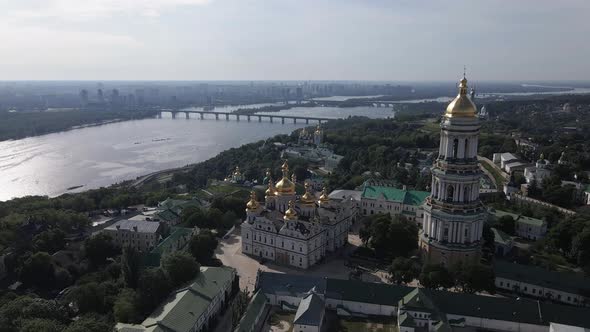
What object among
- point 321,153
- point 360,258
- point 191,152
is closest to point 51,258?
point 360,258

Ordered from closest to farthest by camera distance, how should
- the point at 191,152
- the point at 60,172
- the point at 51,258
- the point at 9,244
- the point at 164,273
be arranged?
1. the point at 164,273
2. the point at 51,258
3. the point at 9,244
4. the point at 60,172
5. the point at 191,152

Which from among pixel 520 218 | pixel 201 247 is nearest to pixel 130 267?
pixel 201 247

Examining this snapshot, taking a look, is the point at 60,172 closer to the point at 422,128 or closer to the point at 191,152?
the point at 191,152

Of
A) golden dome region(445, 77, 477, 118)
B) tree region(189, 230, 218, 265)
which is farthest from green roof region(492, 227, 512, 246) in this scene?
tree region(189, 230, 218, 265)

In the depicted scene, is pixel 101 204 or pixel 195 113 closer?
pixel 101 204

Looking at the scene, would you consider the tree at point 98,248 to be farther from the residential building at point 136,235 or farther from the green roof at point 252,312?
the green roof at point 252,312

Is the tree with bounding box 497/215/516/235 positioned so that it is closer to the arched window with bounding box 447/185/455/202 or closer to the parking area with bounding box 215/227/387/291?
the arched window with bounding box 447/185/455/202
